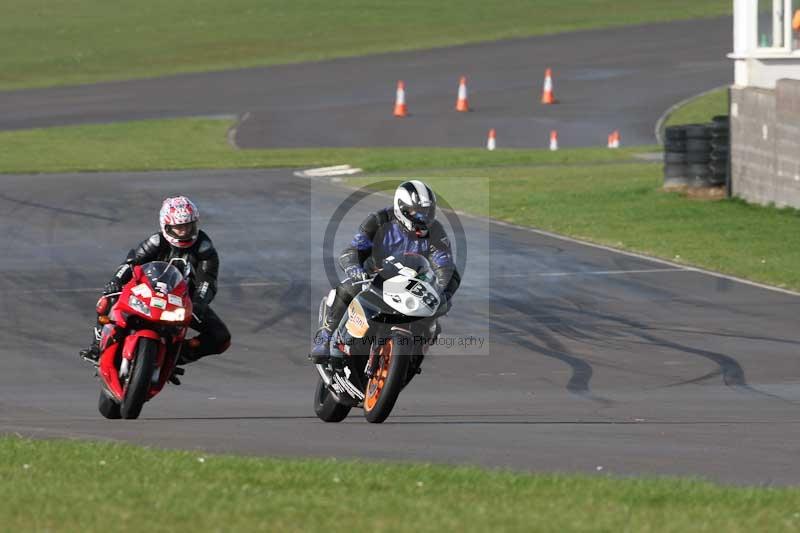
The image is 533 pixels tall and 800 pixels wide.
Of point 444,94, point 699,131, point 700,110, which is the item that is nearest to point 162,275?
point 699,131

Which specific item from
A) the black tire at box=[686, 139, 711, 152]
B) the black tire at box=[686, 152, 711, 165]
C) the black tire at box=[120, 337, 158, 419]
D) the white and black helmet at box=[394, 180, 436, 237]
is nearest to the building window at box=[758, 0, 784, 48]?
the black tire at box=[686, 139, 711, 152]

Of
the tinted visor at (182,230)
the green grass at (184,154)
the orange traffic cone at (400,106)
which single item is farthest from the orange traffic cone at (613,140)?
the tinted visor at (182,230)

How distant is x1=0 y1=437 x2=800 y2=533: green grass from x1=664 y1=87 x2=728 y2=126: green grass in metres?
31.9

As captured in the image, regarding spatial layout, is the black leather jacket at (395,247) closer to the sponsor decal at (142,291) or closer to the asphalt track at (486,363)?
the asphalt track at (486,363)

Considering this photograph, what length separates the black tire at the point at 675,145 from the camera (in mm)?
27031

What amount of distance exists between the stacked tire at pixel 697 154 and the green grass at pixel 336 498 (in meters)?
18.8

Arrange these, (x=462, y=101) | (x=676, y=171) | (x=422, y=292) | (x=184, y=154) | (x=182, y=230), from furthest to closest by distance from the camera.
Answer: (x=462, y=101) → (x=184, y=154) → (x=676, y=171) → (x=182, y=230) → (x=422, y=292)

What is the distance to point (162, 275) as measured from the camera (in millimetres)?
11438

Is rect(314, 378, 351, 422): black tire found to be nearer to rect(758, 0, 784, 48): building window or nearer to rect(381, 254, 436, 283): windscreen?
rect(381, 254, 436, 283): windscreen

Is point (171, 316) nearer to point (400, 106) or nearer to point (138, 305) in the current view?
point (138, 305)

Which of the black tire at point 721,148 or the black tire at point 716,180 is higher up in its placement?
the black tire at point 721,148

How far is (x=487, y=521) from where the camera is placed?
7.09 m

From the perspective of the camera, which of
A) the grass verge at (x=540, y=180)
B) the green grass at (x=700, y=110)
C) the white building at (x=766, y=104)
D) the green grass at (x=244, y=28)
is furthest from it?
the green grass at (x=244, y=28)

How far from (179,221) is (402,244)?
176 centimetres
